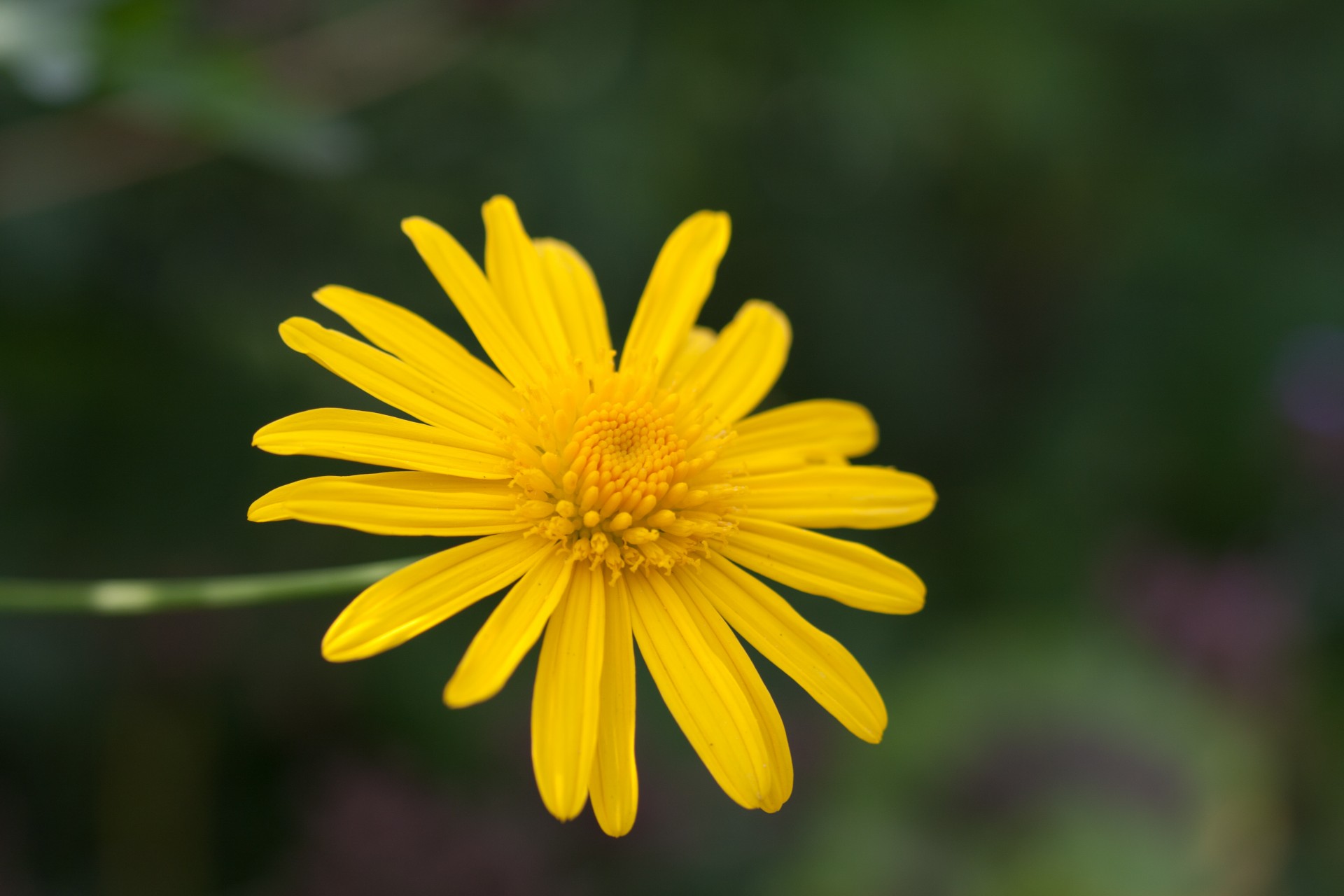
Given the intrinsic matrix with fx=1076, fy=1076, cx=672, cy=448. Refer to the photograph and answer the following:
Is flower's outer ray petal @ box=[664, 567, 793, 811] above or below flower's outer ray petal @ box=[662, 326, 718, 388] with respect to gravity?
below

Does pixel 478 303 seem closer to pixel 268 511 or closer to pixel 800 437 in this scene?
pixel 268 511


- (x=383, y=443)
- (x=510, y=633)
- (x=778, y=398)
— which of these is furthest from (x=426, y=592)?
(x=778, y=398)

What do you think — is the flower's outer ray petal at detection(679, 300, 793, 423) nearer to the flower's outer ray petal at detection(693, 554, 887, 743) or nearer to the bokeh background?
the flower's outer ray petal at detection(693, 554, 887, 743)

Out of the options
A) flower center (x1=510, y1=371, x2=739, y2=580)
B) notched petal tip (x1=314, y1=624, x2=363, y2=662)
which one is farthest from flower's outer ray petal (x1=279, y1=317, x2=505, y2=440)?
notched petal tip (x1=314, y1=624, x2=363, y2=662)

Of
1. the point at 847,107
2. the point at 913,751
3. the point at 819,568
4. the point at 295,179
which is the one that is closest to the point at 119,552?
the point at 295,179

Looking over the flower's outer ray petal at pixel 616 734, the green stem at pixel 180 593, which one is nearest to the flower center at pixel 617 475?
the flower's outer ray petal at pixel 616 734

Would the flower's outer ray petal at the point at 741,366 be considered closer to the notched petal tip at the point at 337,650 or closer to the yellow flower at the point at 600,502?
the yellow flower at the point at 600,502
